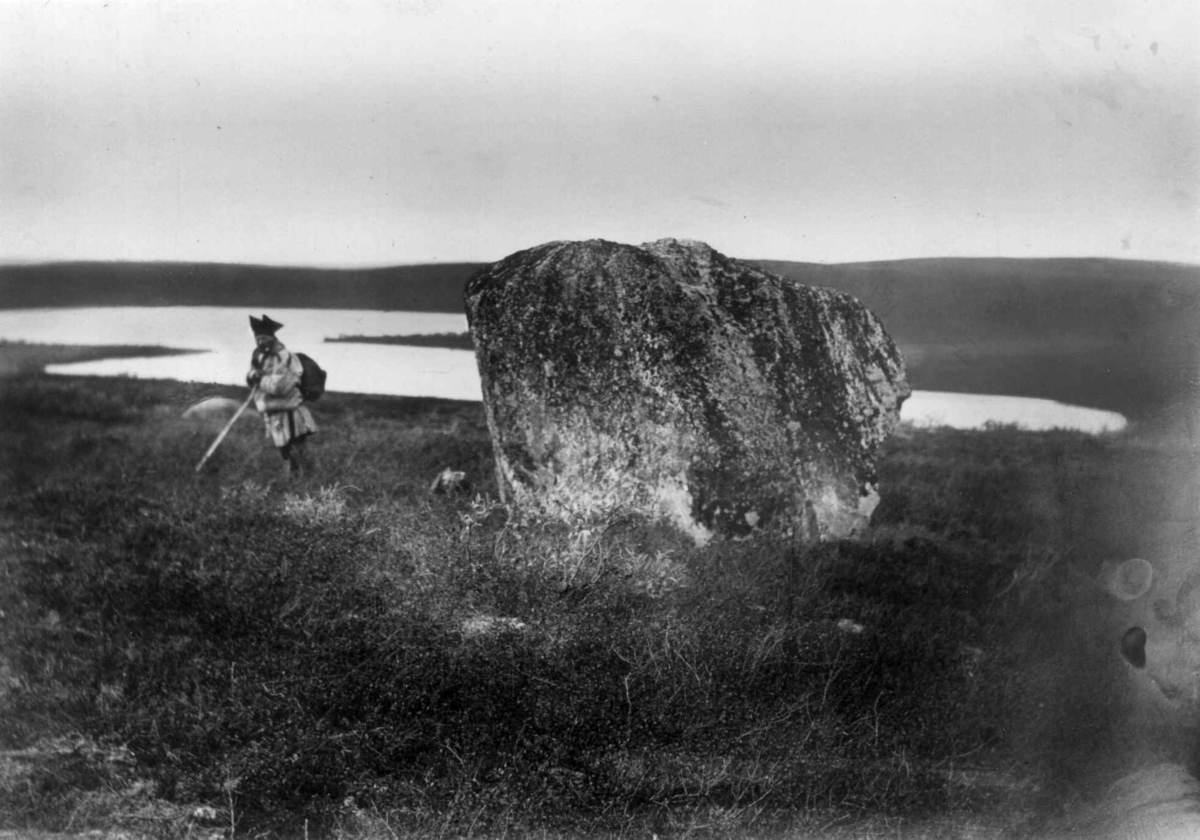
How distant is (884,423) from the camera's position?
199 inches

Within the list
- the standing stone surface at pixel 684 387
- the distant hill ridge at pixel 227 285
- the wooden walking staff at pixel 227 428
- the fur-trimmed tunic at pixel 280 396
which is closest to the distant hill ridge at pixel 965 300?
the distant hill ridge at pixel 227 285

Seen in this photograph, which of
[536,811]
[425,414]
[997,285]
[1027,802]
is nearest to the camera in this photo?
[536,811]

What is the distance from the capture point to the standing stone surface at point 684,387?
4848 mm

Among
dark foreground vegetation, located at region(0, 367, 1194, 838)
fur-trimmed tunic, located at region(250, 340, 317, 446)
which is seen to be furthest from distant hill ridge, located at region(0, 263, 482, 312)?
dark foreground vegetation, located at region(0, 367, 1194, 838)

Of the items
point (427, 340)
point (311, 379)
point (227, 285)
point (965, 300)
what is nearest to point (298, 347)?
point (311, 379)

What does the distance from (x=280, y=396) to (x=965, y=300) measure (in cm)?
339

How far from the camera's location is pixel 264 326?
16.5 feet

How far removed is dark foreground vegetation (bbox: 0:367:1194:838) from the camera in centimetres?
437

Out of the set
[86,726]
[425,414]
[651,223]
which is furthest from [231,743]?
[651,223]

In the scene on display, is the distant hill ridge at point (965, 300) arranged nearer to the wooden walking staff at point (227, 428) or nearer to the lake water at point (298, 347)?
the lake water at point (298, 347)

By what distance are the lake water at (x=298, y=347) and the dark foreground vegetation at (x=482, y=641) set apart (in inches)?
3.7

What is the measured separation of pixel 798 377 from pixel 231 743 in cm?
307

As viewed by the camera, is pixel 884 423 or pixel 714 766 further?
pixel 884 423

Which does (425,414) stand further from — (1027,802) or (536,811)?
(1027,802)
